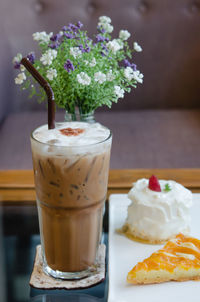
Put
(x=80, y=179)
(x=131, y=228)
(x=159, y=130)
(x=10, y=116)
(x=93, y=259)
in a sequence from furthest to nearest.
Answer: (x=10, y=116), (x=159, y=130), (x=131, y=228), (x=93, y=259), (x=80, y=179)

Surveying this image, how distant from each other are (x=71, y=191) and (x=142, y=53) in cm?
149

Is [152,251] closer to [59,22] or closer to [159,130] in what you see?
[159,130]

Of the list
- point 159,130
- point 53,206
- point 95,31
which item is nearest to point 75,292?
point 53,206

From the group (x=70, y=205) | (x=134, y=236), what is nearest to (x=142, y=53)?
(x=134, y=236)

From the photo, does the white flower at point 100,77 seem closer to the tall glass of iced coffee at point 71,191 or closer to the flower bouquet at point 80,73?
the flower bouquet at point 80,73

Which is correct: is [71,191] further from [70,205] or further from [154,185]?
[154,185]

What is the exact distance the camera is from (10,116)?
7.72ft

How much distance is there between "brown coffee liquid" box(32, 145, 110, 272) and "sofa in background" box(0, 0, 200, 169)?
1110mm

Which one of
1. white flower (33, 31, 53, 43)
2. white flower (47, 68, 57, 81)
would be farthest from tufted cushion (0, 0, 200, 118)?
white flower (47, 68, 57, 81)

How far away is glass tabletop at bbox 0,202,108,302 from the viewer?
43.0 inches

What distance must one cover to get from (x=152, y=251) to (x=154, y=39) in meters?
1.48

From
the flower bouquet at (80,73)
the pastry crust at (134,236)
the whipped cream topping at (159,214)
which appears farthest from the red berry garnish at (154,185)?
the flower bouquet at (80,73)

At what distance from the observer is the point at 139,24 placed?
2.39 meters

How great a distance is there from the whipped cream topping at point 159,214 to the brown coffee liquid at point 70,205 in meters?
0.14
